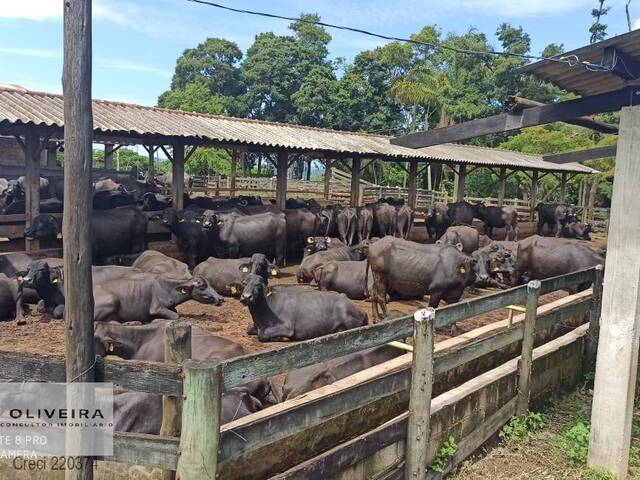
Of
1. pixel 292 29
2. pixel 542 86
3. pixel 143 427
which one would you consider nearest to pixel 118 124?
pixel 143 427

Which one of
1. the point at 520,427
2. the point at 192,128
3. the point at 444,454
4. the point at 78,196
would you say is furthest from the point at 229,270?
the point at 78,196

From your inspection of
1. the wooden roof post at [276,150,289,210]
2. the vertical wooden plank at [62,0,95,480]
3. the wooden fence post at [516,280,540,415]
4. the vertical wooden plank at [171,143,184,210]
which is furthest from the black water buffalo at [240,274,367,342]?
the wooden roof post at [276,150,289,210]

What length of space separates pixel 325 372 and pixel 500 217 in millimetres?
19109

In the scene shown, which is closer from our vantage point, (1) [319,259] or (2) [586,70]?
(2) [586,70]

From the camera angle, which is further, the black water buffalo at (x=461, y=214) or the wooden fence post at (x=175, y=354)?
the black water buffalo at (x=461, y=214)

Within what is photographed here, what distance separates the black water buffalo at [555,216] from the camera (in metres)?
24.9

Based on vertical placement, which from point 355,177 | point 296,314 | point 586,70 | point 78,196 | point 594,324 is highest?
point 586,70

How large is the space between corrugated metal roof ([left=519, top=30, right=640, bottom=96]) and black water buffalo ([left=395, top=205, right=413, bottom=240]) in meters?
11.1

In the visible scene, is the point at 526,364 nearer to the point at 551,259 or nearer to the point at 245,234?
the point at 551,259

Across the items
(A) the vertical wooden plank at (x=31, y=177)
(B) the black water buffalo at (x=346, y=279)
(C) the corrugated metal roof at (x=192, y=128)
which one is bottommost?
(B) the black water buffalo at (x=346, y=279)

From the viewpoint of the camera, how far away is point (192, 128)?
47.0 ft

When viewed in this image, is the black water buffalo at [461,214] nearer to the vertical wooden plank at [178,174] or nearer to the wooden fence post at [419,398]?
the vertical wooden plank at [178,174]

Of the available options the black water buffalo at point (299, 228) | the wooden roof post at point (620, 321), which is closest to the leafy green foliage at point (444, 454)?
the wooden roof post at point (620, 321)

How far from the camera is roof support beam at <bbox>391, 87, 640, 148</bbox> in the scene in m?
5.15
